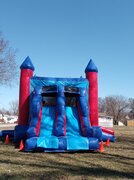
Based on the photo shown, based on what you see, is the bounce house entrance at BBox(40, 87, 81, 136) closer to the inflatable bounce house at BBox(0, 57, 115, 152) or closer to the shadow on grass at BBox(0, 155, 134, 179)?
the inflatable bounce house at BBox(0, 57, 115, 152)

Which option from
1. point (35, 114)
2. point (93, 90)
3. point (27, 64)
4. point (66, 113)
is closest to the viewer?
point (35, 114)

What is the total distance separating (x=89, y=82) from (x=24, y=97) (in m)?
3.32

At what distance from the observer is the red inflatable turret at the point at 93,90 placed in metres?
14.7

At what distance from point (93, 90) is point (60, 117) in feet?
9.14

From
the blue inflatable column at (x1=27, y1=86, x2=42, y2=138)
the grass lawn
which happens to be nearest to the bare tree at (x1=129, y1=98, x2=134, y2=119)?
the blue inflatable column at (x1=27, y1=86, x2=42, y2=138)

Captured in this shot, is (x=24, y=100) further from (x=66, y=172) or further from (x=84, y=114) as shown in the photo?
(x=66, y=172)

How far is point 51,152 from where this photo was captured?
37.2 feet

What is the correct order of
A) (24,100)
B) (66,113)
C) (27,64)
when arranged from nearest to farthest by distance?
1. (66,113)
2. (24,100)
3. (27,64)

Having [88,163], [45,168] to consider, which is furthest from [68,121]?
[45,168]

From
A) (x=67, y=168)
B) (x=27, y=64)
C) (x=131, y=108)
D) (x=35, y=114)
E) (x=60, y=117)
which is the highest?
(x=131, y=108)

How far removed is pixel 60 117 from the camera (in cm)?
1288

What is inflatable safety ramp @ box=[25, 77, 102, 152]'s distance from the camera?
11.1 meters

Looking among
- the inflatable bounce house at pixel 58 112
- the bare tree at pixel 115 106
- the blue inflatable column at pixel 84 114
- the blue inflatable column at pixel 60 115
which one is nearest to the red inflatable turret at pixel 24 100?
the inflatable bounce house at pixel 58 112

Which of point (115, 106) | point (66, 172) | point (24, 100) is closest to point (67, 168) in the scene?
point (66, 172)
